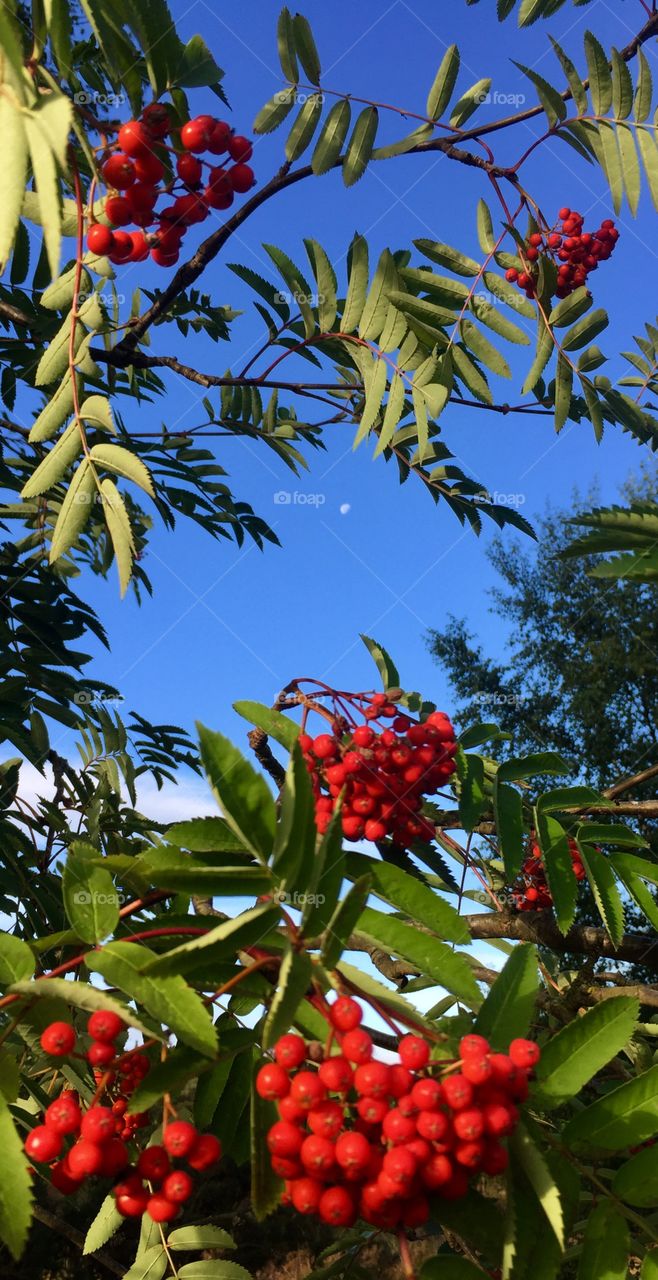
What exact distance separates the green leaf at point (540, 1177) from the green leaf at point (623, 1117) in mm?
170

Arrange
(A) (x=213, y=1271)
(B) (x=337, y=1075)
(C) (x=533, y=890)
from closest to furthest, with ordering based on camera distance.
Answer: (B) (x=337, y=1075) → (A) (x=213, y=1271) → (C) (x=533, y=890)

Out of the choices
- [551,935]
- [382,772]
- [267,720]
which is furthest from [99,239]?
[551,935]

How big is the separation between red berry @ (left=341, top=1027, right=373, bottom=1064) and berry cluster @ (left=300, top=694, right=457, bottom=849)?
0.72 meters

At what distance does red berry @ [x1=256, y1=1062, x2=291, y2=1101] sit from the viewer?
93cm

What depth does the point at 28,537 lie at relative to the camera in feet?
12.4

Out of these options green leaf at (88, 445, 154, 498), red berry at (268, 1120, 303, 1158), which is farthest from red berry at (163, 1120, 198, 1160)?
green leaf at (88, 445, 154, 498)

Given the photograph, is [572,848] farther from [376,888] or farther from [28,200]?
[28,200]

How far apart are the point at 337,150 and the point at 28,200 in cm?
68

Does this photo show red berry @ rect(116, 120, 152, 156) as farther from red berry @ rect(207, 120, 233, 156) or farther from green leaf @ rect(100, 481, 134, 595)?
green leaf @ rect(100, 481, 134, 595)

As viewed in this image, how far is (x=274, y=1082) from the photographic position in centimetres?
93

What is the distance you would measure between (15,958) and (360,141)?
69.0 inches

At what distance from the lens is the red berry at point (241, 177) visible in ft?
5.52

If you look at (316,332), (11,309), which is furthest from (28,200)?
(316,332)

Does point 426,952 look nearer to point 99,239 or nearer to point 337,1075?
point 337,1075
